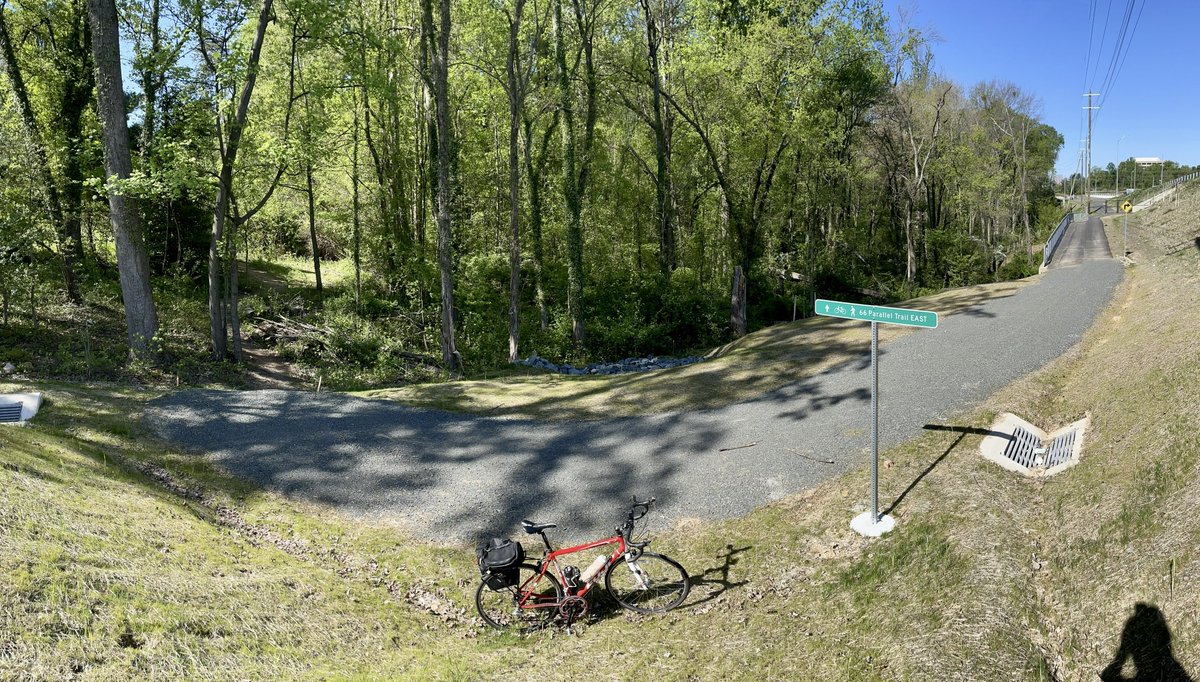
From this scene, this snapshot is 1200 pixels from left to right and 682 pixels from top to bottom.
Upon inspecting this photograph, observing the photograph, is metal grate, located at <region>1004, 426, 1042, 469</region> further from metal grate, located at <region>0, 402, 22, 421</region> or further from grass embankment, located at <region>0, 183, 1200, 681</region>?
metal grate, located at <region>0, 402, 22, 421</region>


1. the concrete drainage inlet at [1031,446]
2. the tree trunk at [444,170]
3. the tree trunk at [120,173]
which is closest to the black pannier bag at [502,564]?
the concrete drainage inlet at [1031,446]

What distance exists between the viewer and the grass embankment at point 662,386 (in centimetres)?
1228

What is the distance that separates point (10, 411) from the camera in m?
9.67

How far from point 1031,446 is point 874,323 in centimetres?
323

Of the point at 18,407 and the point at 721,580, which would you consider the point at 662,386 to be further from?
the point at 18,407

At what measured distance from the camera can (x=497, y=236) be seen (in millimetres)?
26359

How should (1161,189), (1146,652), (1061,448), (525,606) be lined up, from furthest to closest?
(1161,189) → (1061,448) → (525,606) → (1146,652)

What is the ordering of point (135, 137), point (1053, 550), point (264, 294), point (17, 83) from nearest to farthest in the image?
point (1053, 550) < point (17, 83) < point (135, 137) < point (264, 294)

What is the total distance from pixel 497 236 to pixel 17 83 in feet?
49.2

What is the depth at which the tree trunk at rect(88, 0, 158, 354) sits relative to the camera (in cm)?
1344

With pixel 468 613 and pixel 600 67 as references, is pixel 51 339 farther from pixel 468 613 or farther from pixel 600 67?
pixel 600 67

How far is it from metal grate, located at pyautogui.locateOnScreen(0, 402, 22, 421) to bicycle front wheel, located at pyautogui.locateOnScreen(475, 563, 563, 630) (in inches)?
330

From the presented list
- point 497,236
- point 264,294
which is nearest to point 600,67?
point 497,236

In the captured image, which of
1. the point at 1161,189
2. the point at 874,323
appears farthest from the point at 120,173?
the point at 1161,189
